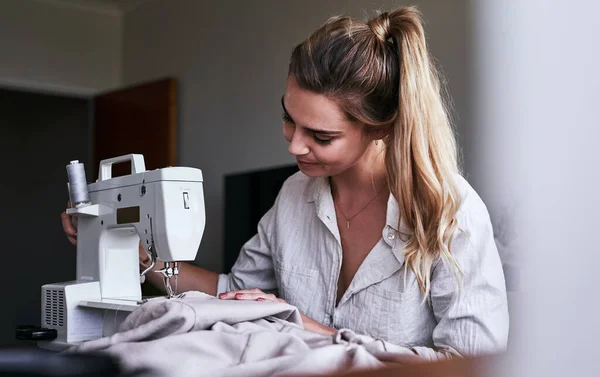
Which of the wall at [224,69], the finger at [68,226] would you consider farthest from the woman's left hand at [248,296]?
the wall at [224,69]

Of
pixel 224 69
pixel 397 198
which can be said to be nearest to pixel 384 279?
pixel 397 198

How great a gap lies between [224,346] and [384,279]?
663 millimetres

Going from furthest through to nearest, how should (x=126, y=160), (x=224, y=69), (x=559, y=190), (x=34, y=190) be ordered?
(x=34, y=190) < (x=224, y=69) < (x=126, y=160) < (x=559, y=190)

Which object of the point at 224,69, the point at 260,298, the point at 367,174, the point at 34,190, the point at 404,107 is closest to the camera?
the point at 260,298

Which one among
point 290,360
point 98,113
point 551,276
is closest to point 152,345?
point 290,360

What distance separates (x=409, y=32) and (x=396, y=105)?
0.50ft

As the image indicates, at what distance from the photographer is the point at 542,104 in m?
0.85

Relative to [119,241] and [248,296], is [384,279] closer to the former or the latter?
[248,296]

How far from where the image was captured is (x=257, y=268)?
73.0 inches

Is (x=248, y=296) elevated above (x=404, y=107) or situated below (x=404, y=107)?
below

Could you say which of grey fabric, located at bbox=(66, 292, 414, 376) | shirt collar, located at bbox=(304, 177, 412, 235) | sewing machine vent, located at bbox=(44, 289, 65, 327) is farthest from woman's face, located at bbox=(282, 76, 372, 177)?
sewing machine vent, located at bbox=(44, 289, 65, 327)

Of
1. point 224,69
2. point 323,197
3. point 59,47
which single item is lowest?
point 323,197

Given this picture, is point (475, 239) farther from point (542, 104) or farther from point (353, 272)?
point (542, 104)

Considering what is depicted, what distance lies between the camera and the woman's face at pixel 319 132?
4.92ft
